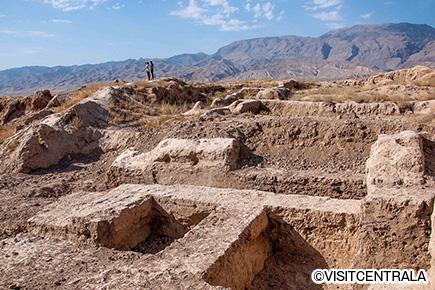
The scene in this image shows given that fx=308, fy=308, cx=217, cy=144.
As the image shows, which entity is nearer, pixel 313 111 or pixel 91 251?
pixel 91 251

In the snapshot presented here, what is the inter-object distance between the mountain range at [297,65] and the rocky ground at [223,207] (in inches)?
3155

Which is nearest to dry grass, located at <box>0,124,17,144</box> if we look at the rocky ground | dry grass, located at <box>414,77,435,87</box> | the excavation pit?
the rocky ground

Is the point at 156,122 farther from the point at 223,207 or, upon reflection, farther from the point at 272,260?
the point at 272,260

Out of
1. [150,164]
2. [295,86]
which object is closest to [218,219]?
[150,164]

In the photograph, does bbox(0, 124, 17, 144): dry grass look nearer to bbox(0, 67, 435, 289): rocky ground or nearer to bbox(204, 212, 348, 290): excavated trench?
bbox(0, 67, 435, 289): rocky ground

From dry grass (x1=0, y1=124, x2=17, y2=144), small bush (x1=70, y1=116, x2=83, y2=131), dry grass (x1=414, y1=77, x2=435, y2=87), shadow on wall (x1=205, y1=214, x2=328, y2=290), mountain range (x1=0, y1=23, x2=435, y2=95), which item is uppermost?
mountain range (x1=0, y1=23, x2=435, y2=95)

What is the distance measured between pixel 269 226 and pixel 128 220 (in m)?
1.76

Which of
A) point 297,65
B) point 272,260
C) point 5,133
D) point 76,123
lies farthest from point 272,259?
point 297,65

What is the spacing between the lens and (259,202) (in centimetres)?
377

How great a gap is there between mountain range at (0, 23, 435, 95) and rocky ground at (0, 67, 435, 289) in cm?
8015

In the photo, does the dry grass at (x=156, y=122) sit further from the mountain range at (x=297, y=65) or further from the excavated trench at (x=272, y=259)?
the mountain range at (x=297, y=65)

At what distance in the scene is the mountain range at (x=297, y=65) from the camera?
96.3 meters

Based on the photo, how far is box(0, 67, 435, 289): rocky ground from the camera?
2.86 m

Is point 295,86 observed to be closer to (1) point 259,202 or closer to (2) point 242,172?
(2) point 242,172
